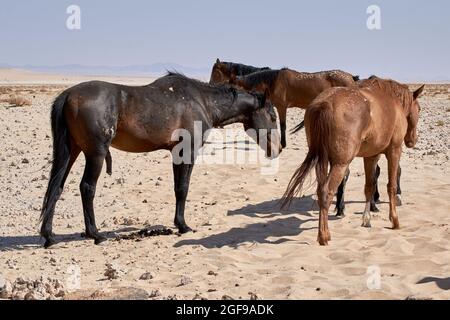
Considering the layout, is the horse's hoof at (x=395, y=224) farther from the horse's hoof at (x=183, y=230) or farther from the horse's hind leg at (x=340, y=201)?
the horse's hoof at (x=183, y=230)

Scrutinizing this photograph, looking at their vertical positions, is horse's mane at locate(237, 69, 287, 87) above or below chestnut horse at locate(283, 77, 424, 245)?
above

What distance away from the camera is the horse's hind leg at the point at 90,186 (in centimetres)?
727

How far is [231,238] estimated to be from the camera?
295 inches

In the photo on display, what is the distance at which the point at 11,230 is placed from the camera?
8250 mm

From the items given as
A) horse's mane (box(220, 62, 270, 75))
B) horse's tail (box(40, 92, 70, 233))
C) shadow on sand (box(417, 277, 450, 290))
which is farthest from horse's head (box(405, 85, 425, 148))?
horse's mane (box(220, 62, 270, 75))

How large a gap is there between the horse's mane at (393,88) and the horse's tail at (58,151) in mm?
Result: 3999

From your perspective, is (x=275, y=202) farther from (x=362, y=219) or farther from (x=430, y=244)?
(x=430, y=244)

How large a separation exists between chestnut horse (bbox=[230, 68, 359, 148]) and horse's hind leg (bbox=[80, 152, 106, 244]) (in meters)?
7.39

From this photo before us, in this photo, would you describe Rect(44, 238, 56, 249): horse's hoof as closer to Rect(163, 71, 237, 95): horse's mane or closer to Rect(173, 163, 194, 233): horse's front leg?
Rect(173, 163, 194, 233): horse's front leg

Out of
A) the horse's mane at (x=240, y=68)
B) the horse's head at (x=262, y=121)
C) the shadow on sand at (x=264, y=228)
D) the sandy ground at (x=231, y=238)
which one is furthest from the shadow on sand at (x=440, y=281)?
the horse's mane at (x=240, y=68)

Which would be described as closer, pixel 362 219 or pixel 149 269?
pixel 149 269

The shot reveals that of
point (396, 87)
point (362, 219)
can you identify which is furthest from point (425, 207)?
point (396, 87)

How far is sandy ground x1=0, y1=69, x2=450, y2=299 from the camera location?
215 inches
